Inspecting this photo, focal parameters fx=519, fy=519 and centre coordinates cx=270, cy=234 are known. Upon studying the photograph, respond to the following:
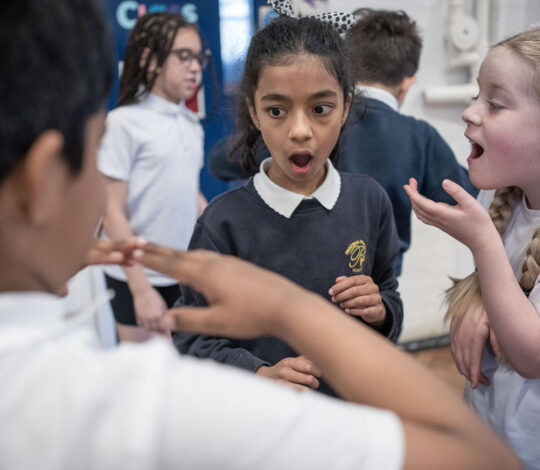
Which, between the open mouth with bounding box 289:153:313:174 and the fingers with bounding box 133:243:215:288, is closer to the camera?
the fingers with bounding box 133:243:215:288

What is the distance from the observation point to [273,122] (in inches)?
39.8

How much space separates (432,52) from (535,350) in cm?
219

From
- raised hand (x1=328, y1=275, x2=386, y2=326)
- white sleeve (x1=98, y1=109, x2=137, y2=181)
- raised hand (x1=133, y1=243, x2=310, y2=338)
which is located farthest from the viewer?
white sleeve (x1=98, y1=109, x2=137, y2=181)

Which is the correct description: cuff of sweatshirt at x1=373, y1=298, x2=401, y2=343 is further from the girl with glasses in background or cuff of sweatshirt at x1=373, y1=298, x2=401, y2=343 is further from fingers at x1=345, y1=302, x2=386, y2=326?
the girl with glasses in background

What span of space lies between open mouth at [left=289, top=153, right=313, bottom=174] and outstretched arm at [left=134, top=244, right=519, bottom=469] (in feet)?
1.68

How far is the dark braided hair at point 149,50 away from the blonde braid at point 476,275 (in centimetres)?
125

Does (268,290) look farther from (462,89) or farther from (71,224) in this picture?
(462,89)

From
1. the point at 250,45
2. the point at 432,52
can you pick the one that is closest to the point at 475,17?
the point at 432,52

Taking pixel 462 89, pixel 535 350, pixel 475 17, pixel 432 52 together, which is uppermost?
pixel 475 17

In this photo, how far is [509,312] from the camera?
2.76 feet

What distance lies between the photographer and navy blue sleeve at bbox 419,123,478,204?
150 cm

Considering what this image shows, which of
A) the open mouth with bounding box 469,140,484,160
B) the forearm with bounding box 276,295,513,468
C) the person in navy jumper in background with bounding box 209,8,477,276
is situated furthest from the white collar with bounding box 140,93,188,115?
the forearm with bounding box 276,295,513,468

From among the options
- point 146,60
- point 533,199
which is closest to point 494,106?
point 533,199

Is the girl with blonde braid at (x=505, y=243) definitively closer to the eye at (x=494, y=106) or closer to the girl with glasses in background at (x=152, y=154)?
the eye at (x=494, y=106)
